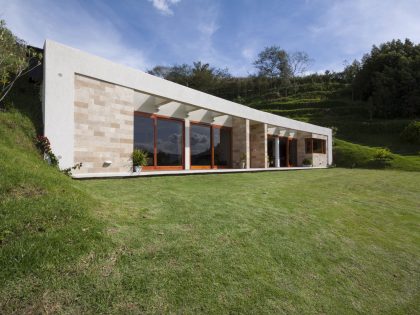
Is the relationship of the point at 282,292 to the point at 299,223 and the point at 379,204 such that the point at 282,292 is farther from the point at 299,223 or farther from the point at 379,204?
the point at 379,204

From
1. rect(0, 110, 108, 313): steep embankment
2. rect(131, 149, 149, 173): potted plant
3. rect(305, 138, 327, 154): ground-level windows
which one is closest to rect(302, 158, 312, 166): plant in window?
rect(305, 138, 327, 154): ground-level windows

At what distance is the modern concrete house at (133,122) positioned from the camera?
26.8 ft

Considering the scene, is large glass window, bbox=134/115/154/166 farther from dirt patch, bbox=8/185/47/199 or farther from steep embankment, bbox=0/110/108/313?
dirt patch, bbox=8/185/47/199

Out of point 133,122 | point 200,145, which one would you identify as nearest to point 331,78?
point 200,145

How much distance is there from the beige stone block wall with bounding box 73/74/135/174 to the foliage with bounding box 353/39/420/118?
43.8m

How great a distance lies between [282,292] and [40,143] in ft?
24.1

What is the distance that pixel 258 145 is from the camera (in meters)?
18.1

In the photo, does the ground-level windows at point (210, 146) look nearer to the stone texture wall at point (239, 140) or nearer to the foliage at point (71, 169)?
the stone texture wall at point (239, 140)

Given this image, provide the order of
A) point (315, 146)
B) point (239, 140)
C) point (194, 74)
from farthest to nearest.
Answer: point (194, 74) → point (315, 146) → point (239, 140)

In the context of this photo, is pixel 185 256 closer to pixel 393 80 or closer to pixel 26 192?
pixel 26 192

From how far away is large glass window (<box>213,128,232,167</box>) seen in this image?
15789 mm

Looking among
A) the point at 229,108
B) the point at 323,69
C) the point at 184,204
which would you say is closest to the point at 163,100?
the point at 229,108

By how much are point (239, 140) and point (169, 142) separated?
5134mm

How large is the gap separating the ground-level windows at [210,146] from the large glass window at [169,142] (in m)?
0.89
